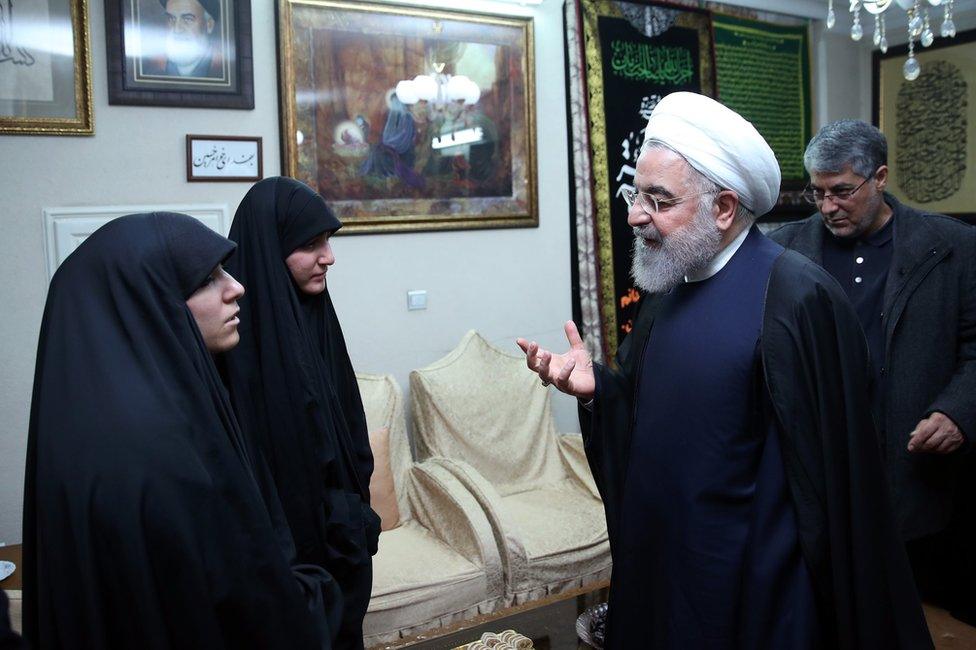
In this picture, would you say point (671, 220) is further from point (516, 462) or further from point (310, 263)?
point (516, 462)

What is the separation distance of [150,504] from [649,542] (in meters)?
0.99

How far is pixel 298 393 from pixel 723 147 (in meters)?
1.08

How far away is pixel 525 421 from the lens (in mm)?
3779

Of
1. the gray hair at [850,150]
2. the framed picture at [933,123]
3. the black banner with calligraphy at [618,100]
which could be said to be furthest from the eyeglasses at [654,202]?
the framed picture at [933,123]

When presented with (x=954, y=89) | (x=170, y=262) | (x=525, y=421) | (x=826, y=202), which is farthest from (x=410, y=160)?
(x=954, y=89)

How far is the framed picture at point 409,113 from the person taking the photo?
3412 mm

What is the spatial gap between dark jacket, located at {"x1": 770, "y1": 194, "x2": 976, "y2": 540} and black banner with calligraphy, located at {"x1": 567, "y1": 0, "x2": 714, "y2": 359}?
1769 millimetres

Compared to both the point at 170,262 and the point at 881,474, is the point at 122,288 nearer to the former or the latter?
the point at 170,262

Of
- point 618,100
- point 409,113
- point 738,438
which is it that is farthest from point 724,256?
point 618,100

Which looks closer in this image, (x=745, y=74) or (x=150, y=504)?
(x=150, y=504)

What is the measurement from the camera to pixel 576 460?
3.77m

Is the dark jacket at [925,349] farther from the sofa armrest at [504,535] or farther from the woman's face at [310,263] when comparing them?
the woman's face at [310,263]

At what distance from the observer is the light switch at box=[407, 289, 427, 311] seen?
371 cm

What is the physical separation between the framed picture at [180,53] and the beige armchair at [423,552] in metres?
1.31
